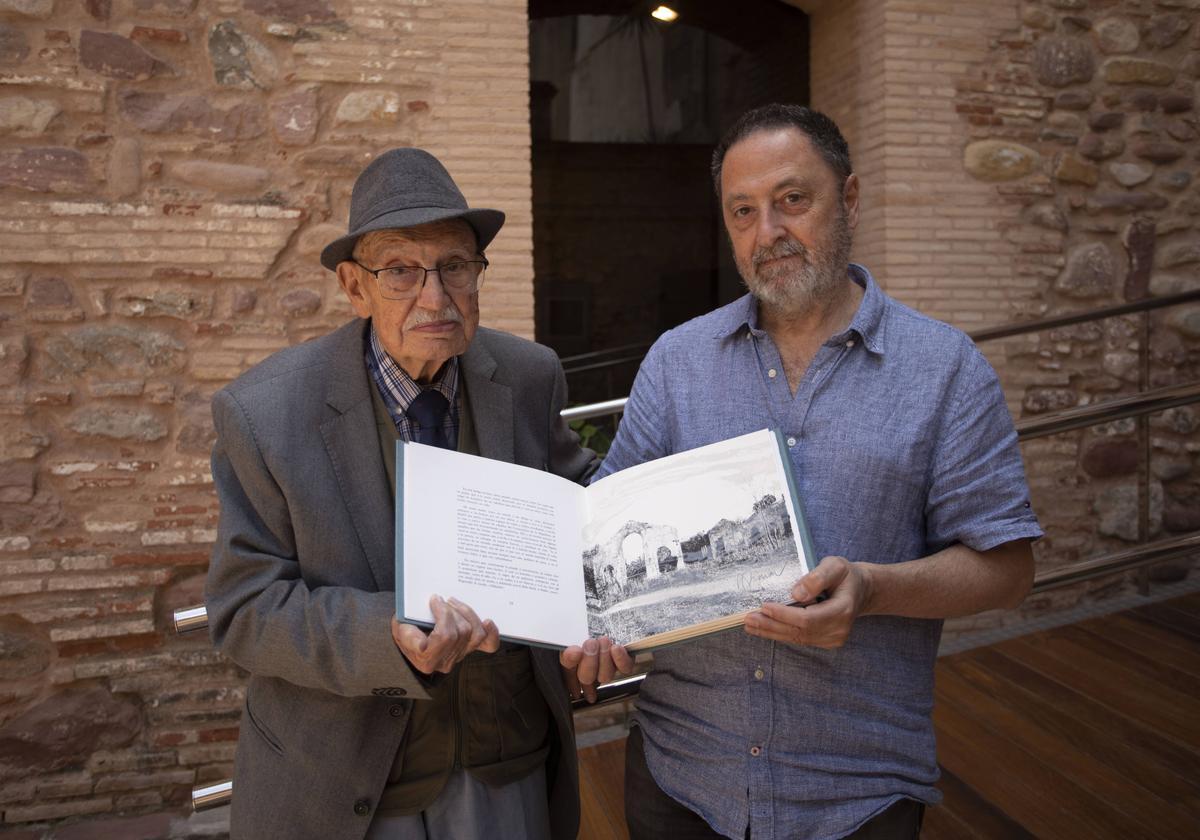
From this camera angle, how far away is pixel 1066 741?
328 cm

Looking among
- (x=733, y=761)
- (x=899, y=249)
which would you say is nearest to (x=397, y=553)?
(x=733, y=761)

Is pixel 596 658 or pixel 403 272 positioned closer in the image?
pixel 596 658

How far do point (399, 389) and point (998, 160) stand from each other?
478cm

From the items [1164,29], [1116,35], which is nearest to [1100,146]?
[1116,35]

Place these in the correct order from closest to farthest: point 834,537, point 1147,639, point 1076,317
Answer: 1. point 834,537
2. point 1147,639
3. point 1076,317

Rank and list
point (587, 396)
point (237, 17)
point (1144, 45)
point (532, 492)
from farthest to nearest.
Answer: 1. point (587, 396)
2. point (1144, 45)
3. point (237, 17)
4. point (532, 492)

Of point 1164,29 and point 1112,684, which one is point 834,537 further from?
point 1164,29

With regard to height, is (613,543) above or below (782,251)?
below

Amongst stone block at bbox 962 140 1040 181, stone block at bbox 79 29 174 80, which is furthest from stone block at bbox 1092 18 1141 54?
stone block at bbox 79 29 174 80

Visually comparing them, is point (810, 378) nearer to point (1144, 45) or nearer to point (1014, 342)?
point (1014, 342)

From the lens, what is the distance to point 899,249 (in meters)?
5.28

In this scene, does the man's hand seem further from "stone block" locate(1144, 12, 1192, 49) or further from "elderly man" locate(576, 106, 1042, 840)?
"stone block" locate(1144, 12, 1192, 49)

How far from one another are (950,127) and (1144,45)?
147 cm

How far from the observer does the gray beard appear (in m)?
1.73
